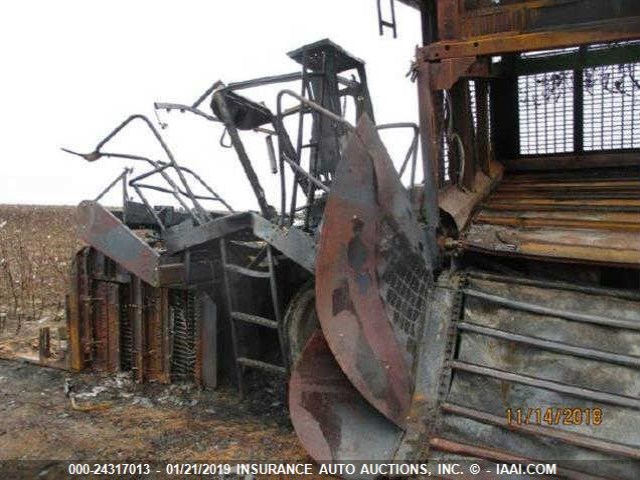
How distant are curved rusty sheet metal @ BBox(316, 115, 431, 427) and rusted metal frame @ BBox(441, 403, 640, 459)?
13.4 inches

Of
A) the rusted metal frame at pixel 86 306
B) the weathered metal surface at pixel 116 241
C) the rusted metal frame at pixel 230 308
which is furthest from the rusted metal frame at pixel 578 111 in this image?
the rusted metal frame at pixel 86 306

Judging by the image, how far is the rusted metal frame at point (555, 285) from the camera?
3.46 meters

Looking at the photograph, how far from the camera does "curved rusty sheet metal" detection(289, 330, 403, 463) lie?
3344 millimetres

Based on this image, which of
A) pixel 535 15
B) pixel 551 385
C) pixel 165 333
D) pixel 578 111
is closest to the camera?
pixel 551 385

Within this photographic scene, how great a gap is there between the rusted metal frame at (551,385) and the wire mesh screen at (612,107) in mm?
3649

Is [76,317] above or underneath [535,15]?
underneath

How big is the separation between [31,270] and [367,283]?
31.0ft

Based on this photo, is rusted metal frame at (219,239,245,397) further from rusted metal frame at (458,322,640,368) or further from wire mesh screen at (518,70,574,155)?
wire mesh screen at (518,70,574,155)

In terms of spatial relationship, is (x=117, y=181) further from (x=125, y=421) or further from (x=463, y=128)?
(x=463, y=128)

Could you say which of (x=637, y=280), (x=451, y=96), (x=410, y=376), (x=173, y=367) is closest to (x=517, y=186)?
(x=451, y=96)

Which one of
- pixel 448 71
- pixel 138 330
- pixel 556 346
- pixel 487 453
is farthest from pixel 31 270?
pixel 556 346

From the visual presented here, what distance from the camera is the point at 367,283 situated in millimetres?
3369

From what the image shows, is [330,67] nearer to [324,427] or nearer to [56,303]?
Result: [324,427]

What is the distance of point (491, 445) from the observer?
312cm
